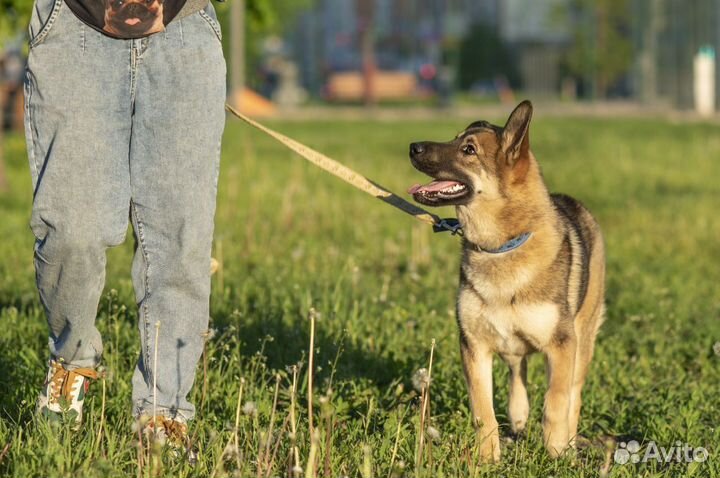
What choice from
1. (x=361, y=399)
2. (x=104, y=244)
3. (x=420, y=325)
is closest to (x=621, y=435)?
(x=361, y=399)

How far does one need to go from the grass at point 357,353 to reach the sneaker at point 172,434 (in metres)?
0.06

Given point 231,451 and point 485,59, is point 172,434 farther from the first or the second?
point 485,59

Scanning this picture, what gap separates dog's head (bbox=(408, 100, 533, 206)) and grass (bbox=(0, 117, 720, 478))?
749 mm

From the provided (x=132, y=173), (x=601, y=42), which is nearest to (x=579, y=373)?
(x=132, y=173)

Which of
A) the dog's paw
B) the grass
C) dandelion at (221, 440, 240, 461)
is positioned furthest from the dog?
the dog's paw

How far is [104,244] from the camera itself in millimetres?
4000

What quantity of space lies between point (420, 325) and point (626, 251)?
3.93 m

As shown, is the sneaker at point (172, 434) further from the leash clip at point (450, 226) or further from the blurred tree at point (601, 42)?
the blurred tree at point (601, 42)

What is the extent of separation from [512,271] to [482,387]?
19.2 inches

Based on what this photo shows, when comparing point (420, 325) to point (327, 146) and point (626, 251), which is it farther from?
point (327, 146)

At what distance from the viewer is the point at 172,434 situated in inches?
160

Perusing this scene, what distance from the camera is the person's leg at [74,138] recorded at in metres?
3.88

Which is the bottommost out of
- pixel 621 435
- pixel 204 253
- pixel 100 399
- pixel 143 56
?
pixel 621 435

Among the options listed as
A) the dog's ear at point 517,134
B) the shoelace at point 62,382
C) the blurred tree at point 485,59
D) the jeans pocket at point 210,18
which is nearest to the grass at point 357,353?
the shoelace at point 62,382
